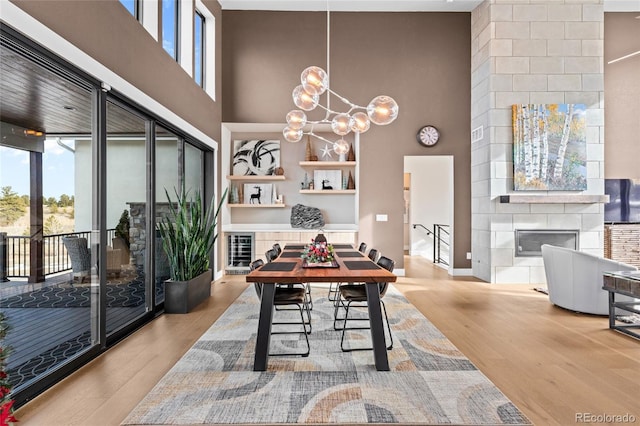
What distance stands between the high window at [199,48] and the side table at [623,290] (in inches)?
244

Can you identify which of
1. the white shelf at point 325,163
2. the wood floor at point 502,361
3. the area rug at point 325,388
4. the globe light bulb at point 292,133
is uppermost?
the globe light bulb at point 292,133

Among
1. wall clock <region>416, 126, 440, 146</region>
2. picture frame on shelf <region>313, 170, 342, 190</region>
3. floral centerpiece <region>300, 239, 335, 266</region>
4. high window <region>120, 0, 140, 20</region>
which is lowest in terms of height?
floral centerpiece <region>300, 239, 335, 266</region>

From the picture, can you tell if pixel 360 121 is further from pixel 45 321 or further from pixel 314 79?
pixel 45 321

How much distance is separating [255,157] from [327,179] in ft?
4.99

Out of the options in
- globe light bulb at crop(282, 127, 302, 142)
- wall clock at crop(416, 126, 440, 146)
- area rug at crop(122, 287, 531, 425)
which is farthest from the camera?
wall clock at crop(416, 126, 440, 146)

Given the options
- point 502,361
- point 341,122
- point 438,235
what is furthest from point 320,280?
point 438,235

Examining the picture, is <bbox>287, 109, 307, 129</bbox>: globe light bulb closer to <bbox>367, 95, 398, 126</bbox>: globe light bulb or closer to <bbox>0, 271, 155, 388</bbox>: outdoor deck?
<bbox>367, 95, 398, 126</bbox>: globe light bulb

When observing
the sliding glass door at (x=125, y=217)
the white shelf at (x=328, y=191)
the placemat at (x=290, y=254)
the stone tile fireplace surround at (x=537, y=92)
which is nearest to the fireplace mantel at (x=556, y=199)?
the stone tile fireplace surround at (x=537, y=92)

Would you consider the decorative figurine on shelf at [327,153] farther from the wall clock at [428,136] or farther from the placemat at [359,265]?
the placemat at [359,265]

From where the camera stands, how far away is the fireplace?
20.8ft

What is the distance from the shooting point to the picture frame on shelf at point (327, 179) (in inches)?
295

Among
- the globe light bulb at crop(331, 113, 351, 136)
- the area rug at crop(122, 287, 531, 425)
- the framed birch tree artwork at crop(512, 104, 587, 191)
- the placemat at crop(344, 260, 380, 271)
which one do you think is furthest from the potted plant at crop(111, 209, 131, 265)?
the framed birch tree artwork at crop(512, 104, 587, 191)

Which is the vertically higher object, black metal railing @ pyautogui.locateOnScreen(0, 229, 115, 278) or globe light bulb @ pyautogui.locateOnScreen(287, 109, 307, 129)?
globe light bulb @ pyautogui.locateOnScreen(287, 109, 307, 129)

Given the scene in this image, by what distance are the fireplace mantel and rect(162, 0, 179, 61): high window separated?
5562 mm
